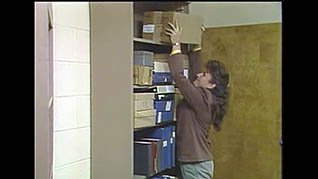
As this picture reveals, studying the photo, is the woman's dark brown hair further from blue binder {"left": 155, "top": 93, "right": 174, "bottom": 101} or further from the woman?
blue binder {"left": 155, "top": 93, "right": 174, "bottom": 101}

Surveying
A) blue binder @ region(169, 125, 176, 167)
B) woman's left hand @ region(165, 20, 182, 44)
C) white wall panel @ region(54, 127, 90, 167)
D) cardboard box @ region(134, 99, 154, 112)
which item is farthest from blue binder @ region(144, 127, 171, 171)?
woman's left hand @ region(165, 20, 182, 44)

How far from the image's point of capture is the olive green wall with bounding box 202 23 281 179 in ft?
6.28

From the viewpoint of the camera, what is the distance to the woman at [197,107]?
73.4 inches

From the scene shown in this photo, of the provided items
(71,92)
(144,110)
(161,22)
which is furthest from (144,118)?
(161,22)

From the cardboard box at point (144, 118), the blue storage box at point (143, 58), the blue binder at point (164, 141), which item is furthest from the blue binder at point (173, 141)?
the blue storage box at point (143, 58)

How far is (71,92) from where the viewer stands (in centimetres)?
155

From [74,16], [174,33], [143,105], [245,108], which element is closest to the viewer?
[74,16]

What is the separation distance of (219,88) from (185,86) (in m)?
0.19

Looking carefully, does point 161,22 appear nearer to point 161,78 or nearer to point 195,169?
point 161,78

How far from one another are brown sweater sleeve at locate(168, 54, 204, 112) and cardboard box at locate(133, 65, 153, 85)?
121mm

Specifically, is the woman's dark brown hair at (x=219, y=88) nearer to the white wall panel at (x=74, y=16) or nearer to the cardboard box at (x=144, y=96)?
the cardboard box at (x=144, y=96)
